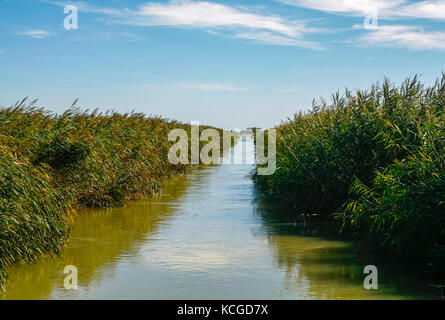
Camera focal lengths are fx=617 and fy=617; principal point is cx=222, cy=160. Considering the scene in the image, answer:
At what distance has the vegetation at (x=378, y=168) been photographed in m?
7.92

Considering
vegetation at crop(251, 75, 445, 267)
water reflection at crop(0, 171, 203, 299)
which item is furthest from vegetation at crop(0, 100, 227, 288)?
vegetation at crop(251, 75, 445, 267)

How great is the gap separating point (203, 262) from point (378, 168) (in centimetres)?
369

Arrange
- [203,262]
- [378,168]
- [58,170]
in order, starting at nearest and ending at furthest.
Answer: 1. [203,262]
2. [378,168]
3. [58,170]

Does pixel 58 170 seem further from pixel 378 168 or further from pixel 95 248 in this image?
pixel 378 168

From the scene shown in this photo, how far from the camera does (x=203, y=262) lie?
8.80 metres

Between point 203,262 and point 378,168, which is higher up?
point 378,168

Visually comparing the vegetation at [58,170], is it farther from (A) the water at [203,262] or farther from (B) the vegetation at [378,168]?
(B) the vegetation at [378,168]

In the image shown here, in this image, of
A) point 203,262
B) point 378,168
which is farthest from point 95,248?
point 378,168

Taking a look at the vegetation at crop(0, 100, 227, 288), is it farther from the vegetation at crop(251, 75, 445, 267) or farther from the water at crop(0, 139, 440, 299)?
the vegetation at crop(251, 75, 445, 267)

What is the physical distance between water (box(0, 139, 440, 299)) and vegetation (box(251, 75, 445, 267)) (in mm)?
522

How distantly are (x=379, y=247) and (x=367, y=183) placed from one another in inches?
77.2

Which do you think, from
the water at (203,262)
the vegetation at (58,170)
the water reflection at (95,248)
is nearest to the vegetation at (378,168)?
the water at (203,262)

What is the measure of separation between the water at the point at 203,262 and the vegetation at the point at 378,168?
0.52m
